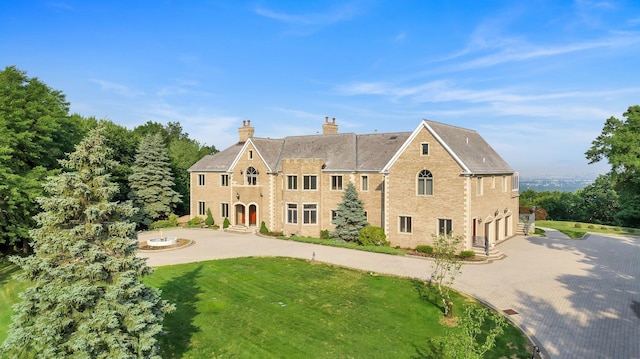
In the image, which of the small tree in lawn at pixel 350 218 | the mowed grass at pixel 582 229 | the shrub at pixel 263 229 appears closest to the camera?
the small tree in lawn at pixel 350 218

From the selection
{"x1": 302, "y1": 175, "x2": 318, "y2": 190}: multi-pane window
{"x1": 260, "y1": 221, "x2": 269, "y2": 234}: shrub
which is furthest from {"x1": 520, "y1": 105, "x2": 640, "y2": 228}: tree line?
{"x1": 260, "y1": 221, "x2": 269, "y2": 234}: shrub

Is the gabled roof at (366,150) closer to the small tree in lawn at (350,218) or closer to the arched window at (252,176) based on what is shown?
the arched window at (252,176)

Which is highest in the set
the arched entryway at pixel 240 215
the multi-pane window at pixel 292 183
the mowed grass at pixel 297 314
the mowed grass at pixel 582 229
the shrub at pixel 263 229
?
the multi-pane window at pixel 292 183

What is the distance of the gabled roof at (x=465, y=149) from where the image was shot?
93.1 feet

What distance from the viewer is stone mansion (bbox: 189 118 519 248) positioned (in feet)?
93.7

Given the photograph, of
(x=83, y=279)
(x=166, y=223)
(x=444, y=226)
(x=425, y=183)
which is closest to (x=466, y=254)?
(x=444, y=226)

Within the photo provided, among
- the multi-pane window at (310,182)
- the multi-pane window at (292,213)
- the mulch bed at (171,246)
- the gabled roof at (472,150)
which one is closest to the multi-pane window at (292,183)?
the multi-pane window at (310,182)

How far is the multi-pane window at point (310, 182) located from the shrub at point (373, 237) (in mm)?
6809

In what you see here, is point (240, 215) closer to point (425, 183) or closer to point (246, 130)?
point (246, 130)

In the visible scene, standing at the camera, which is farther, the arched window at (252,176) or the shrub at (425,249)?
the arched window at (252,176)

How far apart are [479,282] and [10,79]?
35.3 metres

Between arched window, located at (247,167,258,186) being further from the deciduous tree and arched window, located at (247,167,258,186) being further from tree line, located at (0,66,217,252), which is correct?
the deciduous tree

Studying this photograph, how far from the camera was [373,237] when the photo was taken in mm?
30609

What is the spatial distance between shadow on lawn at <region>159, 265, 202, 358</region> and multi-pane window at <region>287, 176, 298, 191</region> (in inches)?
554
